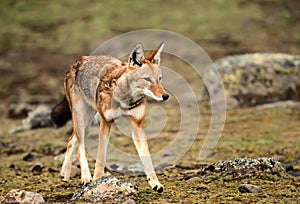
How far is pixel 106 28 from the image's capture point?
43438 mm

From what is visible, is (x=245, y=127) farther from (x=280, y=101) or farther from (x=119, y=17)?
(x=119, y=17)

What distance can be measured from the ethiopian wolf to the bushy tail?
1.22 m

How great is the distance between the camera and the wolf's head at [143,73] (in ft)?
29.0

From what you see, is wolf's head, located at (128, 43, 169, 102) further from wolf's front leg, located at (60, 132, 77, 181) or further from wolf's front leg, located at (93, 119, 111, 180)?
wolf's front leg, located at (60, 132, 77, 181)

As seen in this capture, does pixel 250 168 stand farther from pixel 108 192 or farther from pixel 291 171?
pixel 108 192

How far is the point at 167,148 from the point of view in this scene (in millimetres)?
15305

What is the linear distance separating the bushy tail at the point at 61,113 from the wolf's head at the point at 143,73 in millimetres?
3590

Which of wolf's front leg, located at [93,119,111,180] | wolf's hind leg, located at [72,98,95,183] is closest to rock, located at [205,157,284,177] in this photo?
wolf's front leg, located at [93,119,111,180]

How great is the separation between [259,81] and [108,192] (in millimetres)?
14239

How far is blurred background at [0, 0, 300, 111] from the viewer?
3441 centimetres

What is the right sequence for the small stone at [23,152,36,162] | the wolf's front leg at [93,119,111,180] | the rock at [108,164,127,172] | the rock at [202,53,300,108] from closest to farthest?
1. the wolf's front leg at [93,119,111,180]
2. the rock at [108,164,127,172]
3. the small stone at [23,152,36,162]
4. the rock at [202,53,300,108]

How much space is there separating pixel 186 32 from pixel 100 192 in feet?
115

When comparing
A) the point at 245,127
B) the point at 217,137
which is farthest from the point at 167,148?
the point at 245,127

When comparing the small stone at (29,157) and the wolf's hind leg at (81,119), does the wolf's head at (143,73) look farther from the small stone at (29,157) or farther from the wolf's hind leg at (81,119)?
the small stone at (29,157)
